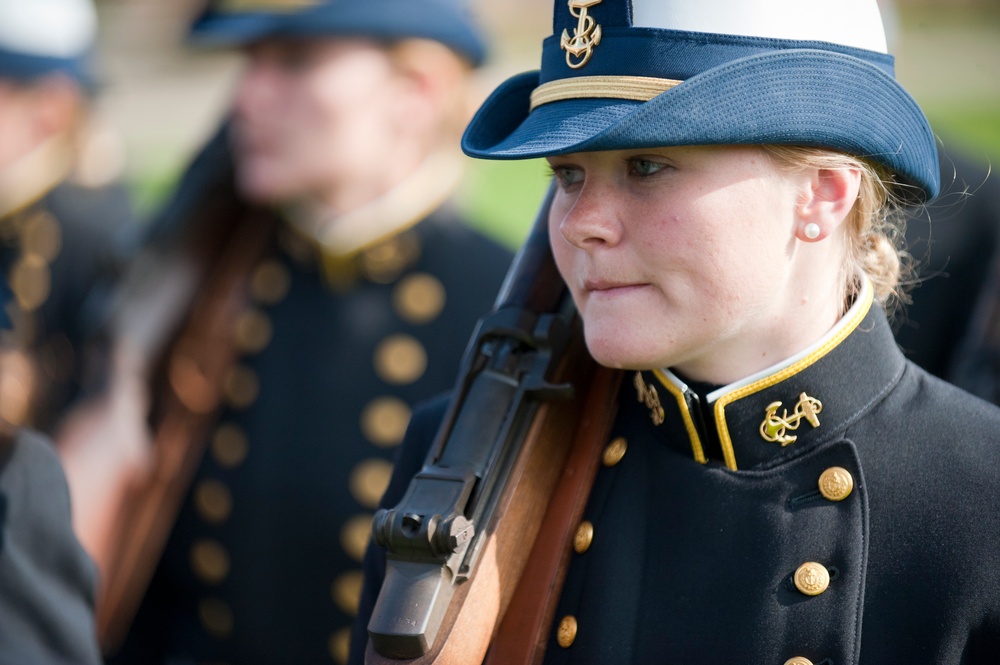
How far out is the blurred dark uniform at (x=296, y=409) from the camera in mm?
4332

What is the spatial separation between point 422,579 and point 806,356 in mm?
779

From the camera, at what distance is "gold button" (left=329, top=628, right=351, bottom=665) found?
167 inches

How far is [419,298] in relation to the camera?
179 inches

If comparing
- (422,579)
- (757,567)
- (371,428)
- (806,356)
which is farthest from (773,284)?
(371,428)

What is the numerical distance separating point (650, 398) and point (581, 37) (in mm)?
685

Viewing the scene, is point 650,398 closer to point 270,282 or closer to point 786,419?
point 786,419

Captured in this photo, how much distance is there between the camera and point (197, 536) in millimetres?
4488

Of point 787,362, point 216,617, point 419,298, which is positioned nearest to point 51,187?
point 419,298

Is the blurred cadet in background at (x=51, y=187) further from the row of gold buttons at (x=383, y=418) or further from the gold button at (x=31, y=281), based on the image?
the row of gold buttons at (x=383, y=418)

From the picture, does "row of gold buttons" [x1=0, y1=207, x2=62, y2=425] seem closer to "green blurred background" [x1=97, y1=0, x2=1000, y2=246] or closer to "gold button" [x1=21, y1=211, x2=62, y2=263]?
"gold button" [x1=21, y1=211, x2=62, y2=263]

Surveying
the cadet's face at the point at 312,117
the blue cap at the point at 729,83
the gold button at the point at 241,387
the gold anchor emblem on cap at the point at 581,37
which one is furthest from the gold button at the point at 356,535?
the gold anchor emblem on cap at the point at 581,37

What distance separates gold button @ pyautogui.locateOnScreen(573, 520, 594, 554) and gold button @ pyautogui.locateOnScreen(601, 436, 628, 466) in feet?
0.42

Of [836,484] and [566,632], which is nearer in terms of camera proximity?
[836,484]

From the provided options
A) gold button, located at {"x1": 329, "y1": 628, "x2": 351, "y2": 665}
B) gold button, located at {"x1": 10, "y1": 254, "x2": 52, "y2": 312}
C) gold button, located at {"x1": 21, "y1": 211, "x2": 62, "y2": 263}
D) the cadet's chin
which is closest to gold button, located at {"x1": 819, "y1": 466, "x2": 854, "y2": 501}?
the cadet's chin
